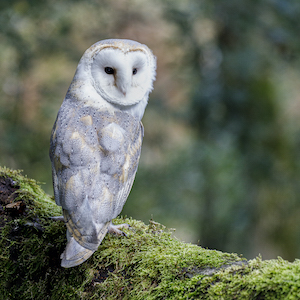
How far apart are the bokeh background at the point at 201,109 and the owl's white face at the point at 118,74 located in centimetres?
233

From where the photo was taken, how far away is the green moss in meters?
1.30

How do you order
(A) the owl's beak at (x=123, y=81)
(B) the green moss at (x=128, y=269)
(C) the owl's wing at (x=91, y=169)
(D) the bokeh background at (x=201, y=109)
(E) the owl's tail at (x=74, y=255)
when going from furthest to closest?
(D) the bokeh background at (x=201, y=109) → (A) the owl's beak at (x=123, y=81) → (C) the owl's wing at (x=91, y=169) → (E) the owl's tail at (x=74, y=255) → (B) the green moss at (x=128, y=269)

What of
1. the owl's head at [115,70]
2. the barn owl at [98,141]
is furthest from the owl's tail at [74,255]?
the owl's head at [115,70]

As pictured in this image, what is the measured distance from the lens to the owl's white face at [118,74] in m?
2.12

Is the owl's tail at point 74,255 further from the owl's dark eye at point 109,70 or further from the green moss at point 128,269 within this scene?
the owl's dark eye at point 109,70

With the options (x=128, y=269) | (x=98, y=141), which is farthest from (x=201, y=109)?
(x=128, y=269)

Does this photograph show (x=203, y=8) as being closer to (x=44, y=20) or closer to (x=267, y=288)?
(x=44, y=20)

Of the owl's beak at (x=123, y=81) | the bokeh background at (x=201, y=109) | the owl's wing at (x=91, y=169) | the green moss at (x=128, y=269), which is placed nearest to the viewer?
the green moss at (x=128, y=269)

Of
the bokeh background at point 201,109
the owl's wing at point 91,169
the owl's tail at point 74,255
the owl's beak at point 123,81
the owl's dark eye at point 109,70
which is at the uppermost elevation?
the bokeh background at point 201,109

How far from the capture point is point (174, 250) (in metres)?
1.67

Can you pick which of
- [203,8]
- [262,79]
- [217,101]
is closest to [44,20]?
[203,8]

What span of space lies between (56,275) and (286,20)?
3.80 meters

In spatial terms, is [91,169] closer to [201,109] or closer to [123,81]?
[123,81]

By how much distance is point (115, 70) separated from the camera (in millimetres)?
2146
